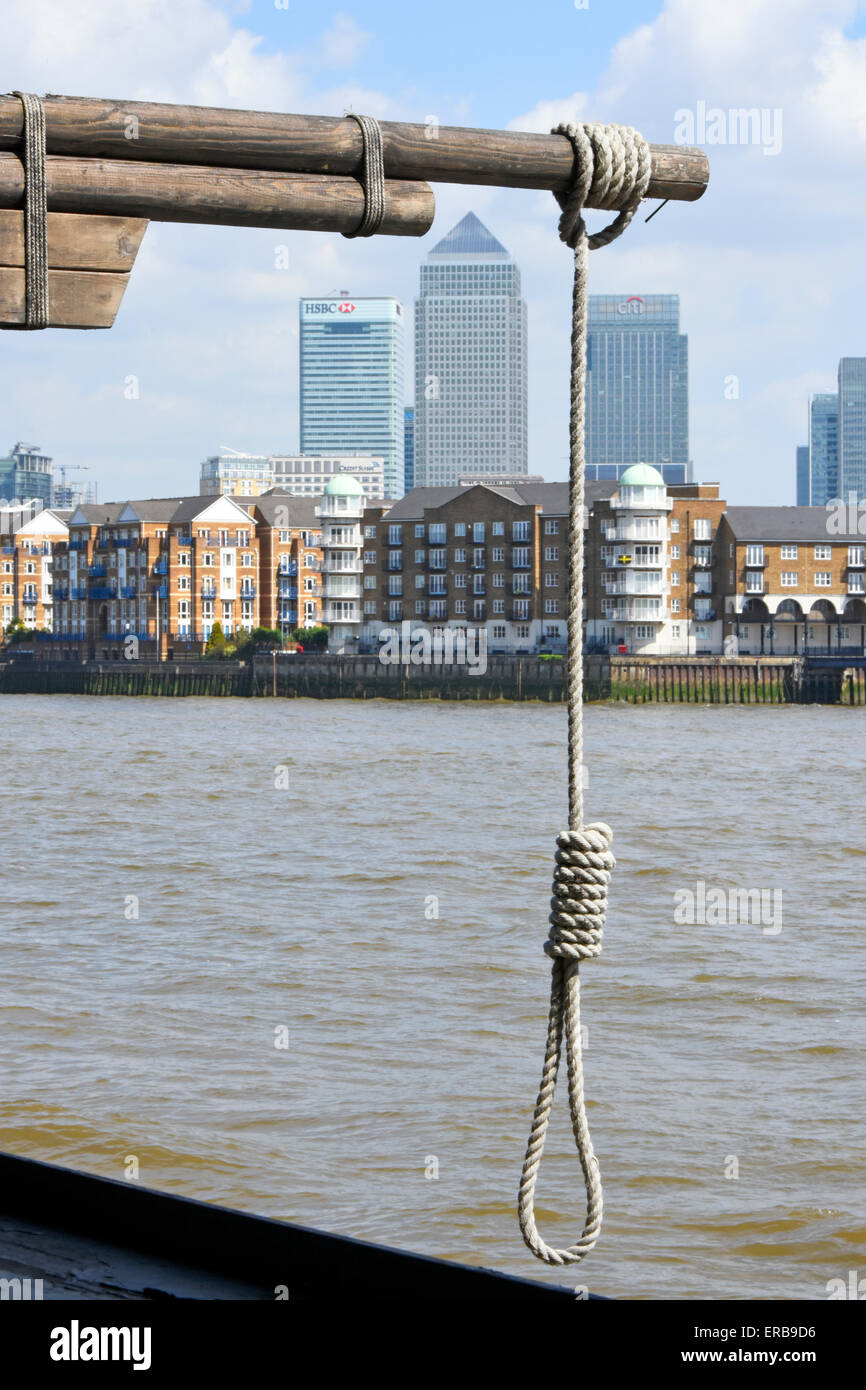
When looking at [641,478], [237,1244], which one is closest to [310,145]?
[237,1244]

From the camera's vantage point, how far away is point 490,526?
4077 inches

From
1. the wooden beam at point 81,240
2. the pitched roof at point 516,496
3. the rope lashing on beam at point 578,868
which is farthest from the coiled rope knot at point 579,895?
the pitched roof at point 516,496

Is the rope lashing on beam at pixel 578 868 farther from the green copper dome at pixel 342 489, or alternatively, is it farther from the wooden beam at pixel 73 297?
the green copper dome at pixel 342 489

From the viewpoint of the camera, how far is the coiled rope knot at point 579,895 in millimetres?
4359

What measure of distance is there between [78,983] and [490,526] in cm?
8957

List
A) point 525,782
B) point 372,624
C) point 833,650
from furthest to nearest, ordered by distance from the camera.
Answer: point 372,624 < point 833,650 < point 525,782

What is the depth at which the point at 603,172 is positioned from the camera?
173 inches

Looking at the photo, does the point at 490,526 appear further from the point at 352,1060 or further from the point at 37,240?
the point at 37,240

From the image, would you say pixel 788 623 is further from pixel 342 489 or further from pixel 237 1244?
pixel 237 1244

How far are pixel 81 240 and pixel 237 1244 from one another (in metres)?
2.97

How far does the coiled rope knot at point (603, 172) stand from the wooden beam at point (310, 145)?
0.19 ft

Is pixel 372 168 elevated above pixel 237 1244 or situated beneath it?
elevated above

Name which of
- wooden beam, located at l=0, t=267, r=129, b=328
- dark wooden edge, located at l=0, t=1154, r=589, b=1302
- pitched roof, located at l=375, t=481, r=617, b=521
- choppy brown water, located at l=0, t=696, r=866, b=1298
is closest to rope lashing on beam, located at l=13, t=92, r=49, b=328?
wooden beam, located at l=0, t=267, r=129, b=328

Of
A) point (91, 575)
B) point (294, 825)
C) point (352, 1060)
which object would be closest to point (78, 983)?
point (352, 1060)
